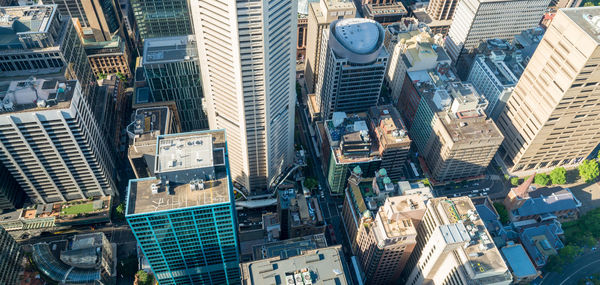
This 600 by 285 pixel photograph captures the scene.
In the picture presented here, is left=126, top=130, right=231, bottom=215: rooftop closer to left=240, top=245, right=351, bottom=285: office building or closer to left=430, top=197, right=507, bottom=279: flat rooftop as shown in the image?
left=240, top=245, right=351, bottom=285: office building

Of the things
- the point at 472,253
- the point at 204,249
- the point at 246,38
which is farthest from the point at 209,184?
the point at 472,253

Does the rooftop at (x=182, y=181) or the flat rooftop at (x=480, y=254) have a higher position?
the rooftop at (x=182, y=181)

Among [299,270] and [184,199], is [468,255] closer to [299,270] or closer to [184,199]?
[299,270]

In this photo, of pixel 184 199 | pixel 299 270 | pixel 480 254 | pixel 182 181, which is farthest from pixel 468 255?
pixel 182 181

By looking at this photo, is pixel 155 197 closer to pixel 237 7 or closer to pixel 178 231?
pixel 178 231

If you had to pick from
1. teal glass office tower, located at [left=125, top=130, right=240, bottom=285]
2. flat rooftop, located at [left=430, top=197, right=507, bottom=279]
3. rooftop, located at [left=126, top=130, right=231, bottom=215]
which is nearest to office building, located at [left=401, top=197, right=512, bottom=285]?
flat rooftop, located at [left=430, top=197, right=507, bottom=279]

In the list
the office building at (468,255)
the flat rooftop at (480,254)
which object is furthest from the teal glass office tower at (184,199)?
the flat rooftop at (480,254)

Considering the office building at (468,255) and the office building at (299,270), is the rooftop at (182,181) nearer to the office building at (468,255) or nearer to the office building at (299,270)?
the office building at (299,270)
